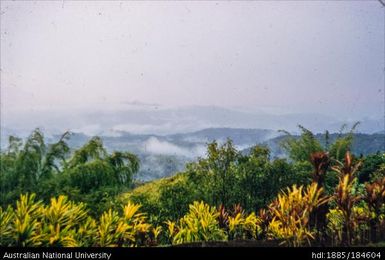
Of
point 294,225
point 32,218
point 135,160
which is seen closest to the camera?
point 32,218

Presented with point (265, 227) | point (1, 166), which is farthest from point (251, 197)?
point (1, 166)

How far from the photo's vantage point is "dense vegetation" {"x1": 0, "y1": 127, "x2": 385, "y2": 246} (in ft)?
26.2

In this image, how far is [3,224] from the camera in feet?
25.0

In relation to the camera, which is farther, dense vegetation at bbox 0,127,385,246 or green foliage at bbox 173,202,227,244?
green foliage at bbox 173,202,227,244

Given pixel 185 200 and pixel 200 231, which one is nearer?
pixel 200 231

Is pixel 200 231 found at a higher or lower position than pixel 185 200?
lower

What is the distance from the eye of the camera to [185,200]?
12.8 m

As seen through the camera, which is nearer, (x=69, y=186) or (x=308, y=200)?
(x=308, y=200)

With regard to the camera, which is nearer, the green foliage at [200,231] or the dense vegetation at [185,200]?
the dense vegetation at [185,200]

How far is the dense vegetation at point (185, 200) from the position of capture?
800 cm
